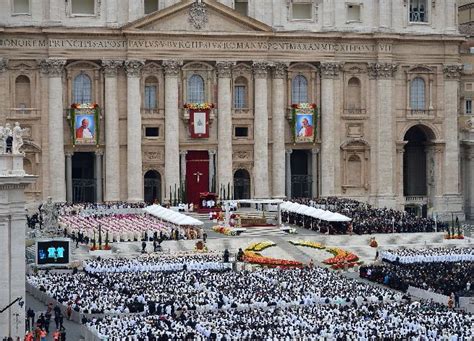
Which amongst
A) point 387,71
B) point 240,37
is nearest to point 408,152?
point 387,71

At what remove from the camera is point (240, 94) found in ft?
370

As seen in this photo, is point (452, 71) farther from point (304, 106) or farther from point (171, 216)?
point (171, 216)

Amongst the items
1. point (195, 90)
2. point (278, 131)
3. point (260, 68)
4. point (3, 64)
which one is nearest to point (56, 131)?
point (3, 64)

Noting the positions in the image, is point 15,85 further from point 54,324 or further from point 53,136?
point 54,324

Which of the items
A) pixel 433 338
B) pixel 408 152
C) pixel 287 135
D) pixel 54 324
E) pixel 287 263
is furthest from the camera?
pixel 408 152

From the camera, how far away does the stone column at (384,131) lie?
114312mm

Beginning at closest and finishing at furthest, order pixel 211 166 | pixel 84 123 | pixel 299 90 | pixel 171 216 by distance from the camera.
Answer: pixel 171 216 < pixel 84 123 < pixel 211 166 < pixel 299 90

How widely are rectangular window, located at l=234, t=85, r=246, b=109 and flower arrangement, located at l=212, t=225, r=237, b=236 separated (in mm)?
20080

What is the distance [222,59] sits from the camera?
110 meters

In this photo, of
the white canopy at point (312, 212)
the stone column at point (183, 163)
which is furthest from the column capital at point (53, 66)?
the white canopy at point (312, 212)

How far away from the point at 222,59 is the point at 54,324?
51.2 meters

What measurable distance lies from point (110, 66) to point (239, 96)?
511 inches

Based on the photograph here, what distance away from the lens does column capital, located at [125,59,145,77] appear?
107312 millimetres

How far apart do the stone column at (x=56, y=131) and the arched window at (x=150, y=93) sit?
8009 mm
